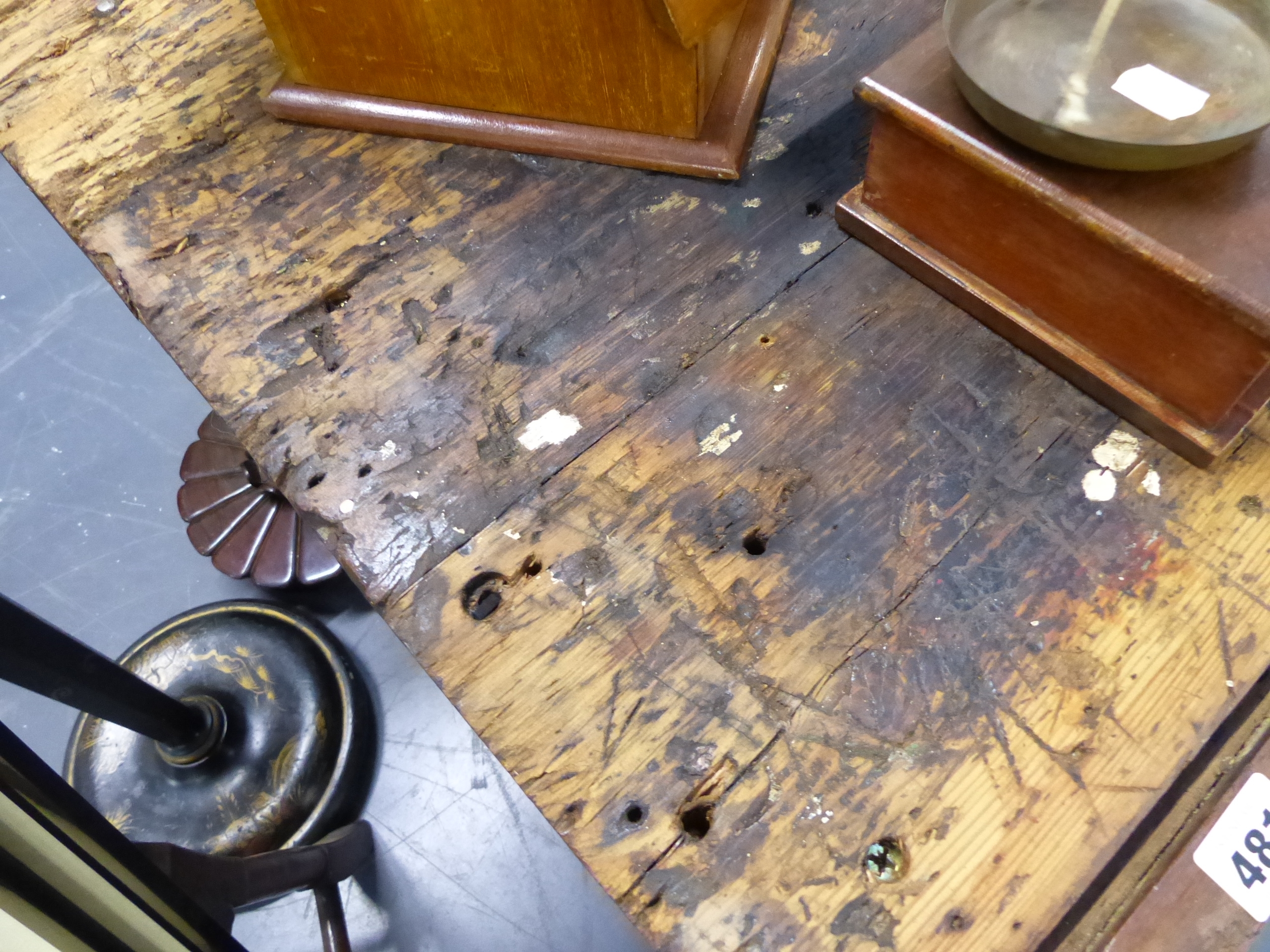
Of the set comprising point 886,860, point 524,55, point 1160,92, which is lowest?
point 886,860

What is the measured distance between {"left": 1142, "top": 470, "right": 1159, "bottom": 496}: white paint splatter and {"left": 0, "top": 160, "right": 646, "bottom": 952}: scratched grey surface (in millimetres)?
723

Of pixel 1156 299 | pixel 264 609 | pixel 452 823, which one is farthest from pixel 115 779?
pixel 1156 299

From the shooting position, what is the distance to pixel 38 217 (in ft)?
5.85

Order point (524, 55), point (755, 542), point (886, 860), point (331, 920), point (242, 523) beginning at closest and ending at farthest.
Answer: point (886, 860)
point (755, 542)
point (524, 55)
point (331, 920)
point (242, 523)

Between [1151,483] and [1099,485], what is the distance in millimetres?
39

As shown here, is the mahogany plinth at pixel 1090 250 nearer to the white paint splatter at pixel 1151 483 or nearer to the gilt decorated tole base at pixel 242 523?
the white paint splatter at pixel 1151 483

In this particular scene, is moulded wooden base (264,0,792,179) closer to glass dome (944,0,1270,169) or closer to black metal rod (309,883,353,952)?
glass dome (944,0,1270,169)

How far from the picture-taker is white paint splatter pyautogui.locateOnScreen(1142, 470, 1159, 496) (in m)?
0.64

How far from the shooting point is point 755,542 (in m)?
0.64

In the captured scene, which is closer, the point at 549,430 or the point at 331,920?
the point at 549,430

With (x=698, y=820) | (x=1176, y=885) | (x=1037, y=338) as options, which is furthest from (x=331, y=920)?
(x=1037, y=338)

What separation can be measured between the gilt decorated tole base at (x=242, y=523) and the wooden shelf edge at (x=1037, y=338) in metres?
0.95

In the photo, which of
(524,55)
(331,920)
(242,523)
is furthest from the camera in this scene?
(242,523)

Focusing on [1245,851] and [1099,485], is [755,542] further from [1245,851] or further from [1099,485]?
[1245,851]
